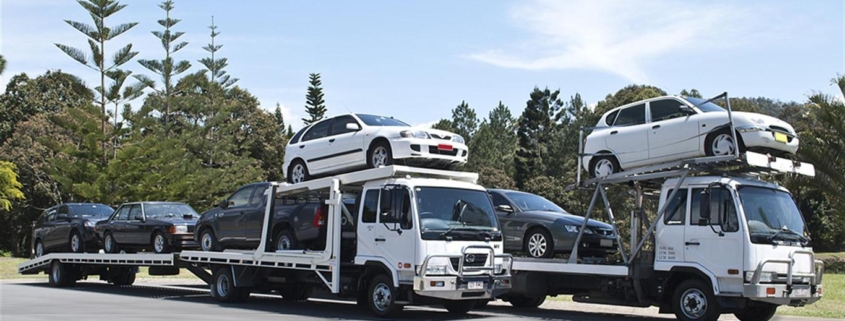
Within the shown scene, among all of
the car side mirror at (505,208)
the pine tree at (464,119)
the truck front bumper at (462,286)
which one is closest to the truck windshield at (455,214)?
the truck front bumper at (462,286)

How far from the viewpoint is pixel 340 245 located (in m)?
14.5

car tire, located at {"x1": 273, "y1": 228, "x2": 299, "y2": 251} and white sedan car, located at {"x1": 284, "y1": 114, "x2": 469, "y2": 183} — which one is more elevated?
white sedan car, located at {"x1": 284, "y1": 114, "x2": 469, "y2": 183}

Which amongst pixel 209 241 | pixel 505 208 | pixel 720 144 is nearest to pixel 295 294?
pixel 209 241

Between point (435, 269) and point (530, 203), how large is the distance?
144 inches

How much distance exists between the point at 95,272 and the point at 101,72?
985 inches

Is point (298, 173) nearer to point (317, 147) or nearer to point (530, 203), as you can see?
point (317, 147)

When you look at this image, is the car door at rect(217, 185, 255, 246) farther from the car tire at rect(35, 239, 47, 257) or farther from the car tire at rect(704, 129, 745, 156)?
the car tire at rect(704, 129, 745, 156)

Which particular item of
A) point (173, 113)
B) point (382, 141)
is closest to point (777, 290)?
point (382, 141)

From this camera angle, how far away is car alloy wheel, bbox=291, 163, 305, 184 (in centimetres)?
1608

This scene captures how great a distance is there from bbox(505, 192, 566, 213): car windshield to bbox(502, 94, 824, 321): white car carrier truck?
1.85 meters

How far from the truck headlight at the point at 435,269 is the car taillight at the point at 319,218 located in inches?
101

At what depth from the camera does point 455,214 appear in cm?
1370

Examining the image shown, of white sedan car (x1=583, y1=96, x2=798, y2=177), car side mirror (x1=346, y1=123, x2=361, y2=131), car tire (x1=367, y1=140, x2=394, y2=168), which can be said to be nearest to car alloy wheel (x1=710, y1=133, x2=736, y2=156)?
white sedan car (x1=583, y1=96, x2=798, y2=177)

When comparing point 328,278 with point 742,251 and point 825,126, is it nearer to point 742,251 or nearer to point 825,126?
point 742,251
